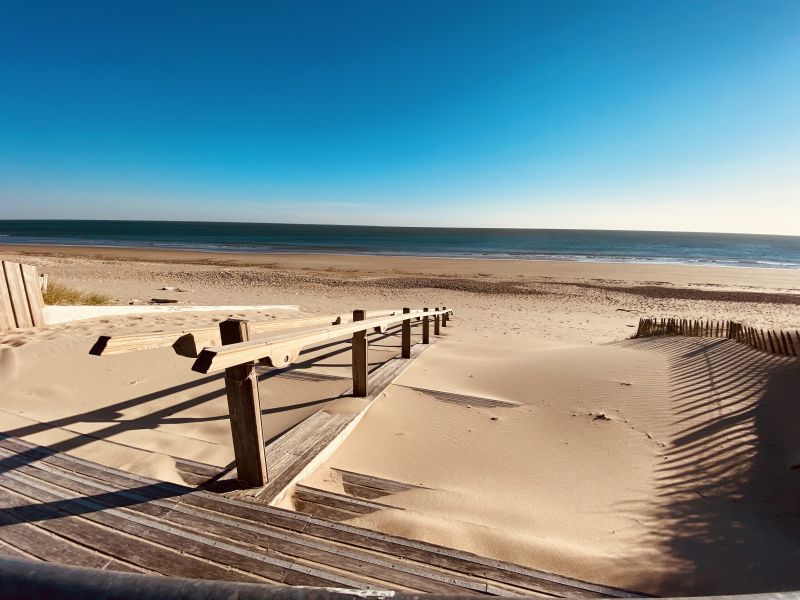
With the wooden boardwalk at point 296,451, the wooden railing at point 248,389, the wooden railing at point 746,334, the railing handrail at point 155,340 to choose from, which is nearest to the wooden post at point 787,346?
the wooden railing at point 746,334

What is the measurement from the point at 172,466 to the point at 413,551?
212 centimetres

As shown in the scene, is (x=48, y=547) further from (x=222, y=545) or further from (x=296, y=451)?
(x=296, y=451)

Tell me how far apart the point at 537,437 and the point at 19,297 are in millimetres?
8653

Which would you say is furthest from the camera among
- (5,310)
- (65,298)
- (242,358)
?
(65,298)

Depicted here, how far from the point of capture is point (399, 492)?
3127 millimetres

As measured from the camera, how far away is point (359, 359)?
15.5 feet

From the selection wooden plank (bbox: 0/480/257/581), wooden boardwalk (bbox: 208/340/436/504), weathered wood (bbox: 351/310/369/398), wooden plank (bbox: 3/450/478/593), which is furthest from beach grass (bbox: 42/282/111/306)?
wooden plank (bbox: 3/450/478/593)

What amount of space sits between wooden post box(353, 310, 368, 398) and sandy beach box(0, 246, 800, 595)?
0.87ft

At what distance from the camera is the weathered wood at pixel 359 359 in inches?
183

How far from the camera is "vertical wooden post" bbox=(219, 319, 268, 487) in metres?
2.66

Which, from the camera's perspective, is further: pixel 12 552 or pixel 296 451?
pixel 296 451

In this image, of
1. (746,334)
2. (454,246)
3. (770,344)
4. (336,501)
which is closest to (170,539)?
(336,501)

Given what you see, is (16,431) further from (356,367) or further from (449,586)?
(449,586)

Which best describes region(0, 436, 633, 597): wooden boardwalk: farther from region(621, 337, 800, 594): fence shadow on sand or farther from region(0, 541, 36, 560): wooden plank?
region(621, 337, 800, 594): fence shadow on sand
